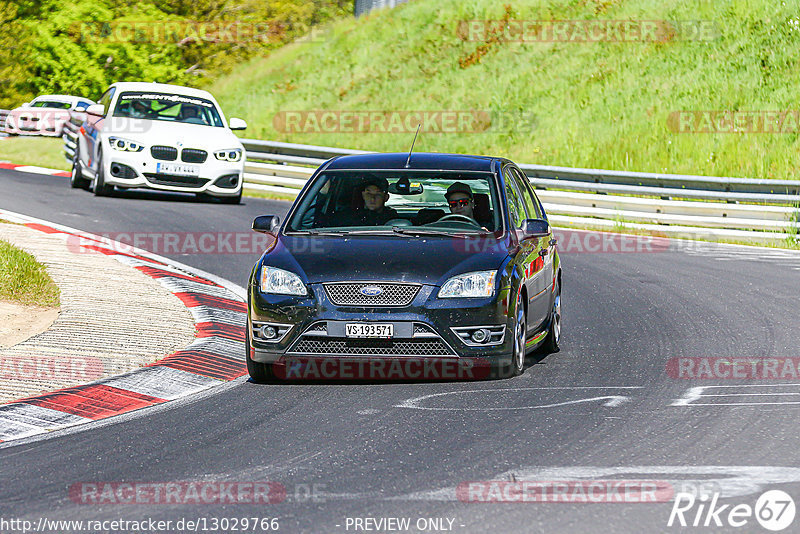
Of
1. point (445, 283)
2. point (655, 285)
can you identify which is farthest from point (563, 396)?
point (655, 285)

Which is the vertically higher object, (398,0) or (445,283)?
(398,0)

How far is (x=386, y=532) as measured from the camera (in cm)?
528

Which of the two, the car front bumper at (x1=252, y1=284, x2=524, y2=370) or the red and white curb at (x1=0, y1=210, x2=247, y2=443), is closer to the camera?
the red and white curb at (x1=0, y1=210, x2=247, y2=443)

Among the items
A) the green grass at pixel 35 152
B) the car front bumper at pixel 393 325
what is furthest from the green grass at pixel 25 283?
the green grass at pixel 35 152

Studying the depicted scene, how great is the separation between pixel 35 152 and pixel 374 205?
2156 cm

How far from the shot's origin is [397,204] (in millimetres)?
9758

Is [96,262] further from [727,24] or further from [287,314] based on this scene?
[727,24]

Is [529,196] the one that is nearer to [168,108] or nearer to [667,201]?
[667,201]

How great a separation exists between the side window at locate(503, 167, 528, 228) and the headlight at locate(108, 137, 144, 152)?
10.7 meters

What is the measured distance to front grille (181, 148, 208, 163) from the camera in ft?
66.1

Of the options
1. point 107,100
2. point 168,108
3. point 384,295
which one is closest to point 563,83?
point 168,108

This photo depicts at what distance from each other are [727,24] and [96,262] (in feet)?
88.5

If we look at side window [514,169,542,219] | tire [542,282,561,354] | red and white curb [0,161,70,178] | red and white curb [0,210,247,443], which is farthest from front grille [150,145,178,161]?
tire [542,282,561,354]

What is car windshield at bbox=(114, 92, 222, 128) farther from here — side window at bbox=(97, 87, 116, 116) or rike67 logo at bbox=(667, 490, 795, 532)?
rike67 logo at bbox=(667, 490, 795, 532)
